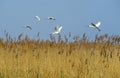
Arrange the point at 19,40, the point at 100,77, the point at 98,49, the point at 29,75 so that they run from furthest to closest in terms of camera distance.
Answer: the point at 19,40 < the point at 98,49 < the point at 29,75 < the point at 100,77

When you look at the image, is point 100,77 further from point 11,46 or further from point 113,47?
point 11,46

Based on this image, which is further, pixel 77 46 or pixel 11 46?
pixel 11 46

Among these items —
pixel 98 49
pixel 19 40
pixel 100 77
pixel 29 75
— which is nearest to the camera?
pixel 100 77

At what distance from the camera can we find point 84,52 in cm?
779

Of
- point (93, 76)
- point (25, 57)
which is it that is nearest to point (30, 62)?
point (25, 57)

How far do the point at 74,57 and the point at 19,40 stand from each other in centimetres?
147

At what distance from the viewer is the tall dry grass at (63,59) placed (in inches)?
277

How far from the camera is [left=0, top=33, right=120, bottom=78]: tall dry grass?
23.1 feet

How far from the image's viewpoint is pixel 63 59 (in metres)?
7.70

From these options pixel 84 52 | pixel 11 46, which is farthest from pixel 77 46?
pixel 11 46

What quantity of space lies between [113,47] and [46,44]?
1.57m

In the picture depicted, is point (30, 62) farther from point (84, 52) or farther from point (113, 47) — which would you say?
point (113, 47)

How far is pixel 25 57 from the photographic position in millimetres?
8156

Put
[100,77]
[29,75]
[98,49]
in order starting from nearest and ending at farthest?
[100,77] < [29,75] < [98,49]
